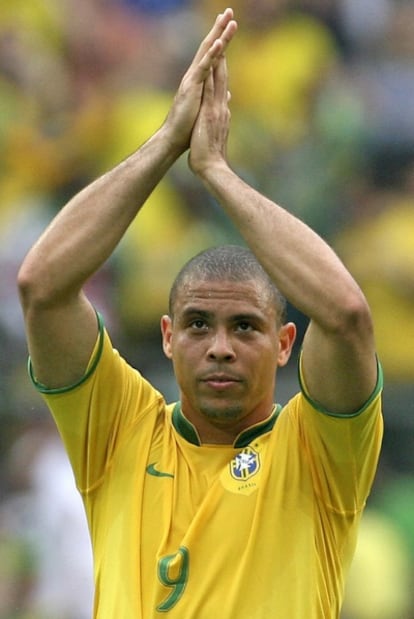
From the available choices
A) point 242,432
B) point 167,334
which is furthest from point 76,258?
point 242,432

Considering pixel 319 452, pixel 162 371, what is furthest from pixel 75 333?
pixel 162 371

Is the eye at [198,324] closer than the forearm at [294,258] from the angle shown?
No

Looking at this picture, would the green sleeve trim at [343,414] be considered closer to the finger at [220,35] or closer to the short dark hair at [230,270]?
the short dark hair at [230,270]

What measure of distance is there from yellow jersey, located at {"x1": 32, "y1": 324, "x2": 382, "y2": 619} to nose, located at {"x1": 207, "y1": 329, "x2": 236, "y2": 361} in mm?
217

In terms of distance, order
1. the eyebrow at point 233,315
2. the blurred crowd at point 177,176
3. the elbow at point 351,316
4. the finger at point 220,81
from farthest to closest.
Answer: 1. the blurred crowd at point 177,176
2. the finger at point 220,81
3. the eyebrow at point 233,315
4. the elbow at point 351,316

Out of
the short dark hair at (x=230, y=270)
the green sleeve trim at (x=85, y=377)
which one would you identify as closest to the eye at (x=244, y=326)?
the short dark hair at (x=230, y=270)

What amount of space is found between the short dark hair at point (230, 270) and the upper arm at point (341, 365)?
283mm

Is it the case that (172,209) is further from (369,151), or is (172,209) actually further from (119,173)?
(119,173)

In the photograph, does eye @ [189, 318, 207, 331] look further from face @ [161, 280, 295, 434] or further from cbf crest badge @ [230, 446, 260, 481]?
cbf crest badge @ [230, 446, 260, 481]

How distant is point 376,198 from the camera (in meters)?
7.12

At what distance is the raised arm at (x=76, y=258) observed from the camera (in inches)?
128

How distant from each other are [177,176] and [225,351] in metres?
4.01

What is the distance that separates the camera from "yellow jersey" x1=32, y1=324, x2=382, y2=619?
10.4 feet

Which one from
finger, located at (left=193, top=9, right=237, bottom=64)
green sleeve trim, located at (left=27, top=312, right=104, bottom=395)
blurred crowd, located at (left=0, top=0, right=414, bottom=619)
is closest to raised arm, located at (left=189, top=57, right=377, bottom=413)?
finger, located at (left=193, top=9, right=237, bottom=64)
